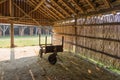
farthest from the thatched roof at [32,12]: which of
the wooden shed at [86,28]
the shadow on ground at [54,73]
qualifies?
the shadow on ground at [54,73]

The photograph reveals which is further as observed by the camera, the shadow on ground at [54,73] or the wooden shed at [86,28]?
the wooden shed at [86,28]

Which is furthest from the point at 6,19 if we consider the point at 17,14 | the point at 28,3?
the point at 28,3

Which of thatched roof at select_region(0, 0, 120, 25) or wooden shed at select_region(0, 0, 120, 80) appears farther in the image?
thatched roof at select_region(0, 0, 120, 25)

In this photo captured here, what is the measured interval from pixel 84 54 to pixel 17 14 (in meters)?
6.23

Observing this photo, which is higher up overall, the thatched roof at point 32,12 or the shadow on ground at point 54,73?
the thatched roof at point 32,12

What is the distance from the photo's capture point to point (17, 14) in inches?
438

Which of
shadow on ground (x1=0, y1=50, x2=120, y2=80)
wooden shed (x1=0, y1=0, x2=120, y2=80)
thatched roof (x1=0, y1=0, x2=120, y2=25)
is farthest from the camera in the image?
thatched roof (x1=0, y1=0, x2=120, y2=25)

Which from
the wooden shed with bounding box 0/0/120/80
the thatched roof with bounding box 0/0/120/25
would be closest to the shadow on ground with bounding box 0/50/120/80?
the wooden shed with bounding box 0/0/120/80

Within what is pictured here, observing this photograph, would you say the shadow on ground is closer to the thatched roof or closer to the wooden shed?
the wooden shed

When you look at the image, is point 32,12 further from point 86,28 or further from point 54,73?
point 54,73

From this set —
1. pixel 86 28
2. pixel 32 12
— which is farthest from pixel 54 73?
pixel 32 12

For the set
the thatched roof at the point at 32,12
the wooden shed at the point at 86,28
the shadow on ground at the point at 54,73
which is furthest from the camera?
the thatched roof at the point at 32,12

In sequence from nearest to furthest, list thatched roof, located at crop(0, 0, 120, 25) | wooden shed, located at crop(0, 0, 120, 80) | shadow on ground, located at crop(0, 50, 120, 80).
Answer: shadow on ground, located at crop(0, 50, 120, 80) < wooden shed, located at crop(0, 0, 120, 80) < thatched roof, located at crop(0, 0, 120, 25)

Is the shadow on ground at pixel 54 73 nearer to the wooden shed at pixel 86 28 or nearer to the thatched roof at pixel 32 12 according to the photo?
the wooden shed at pixel 86 28
